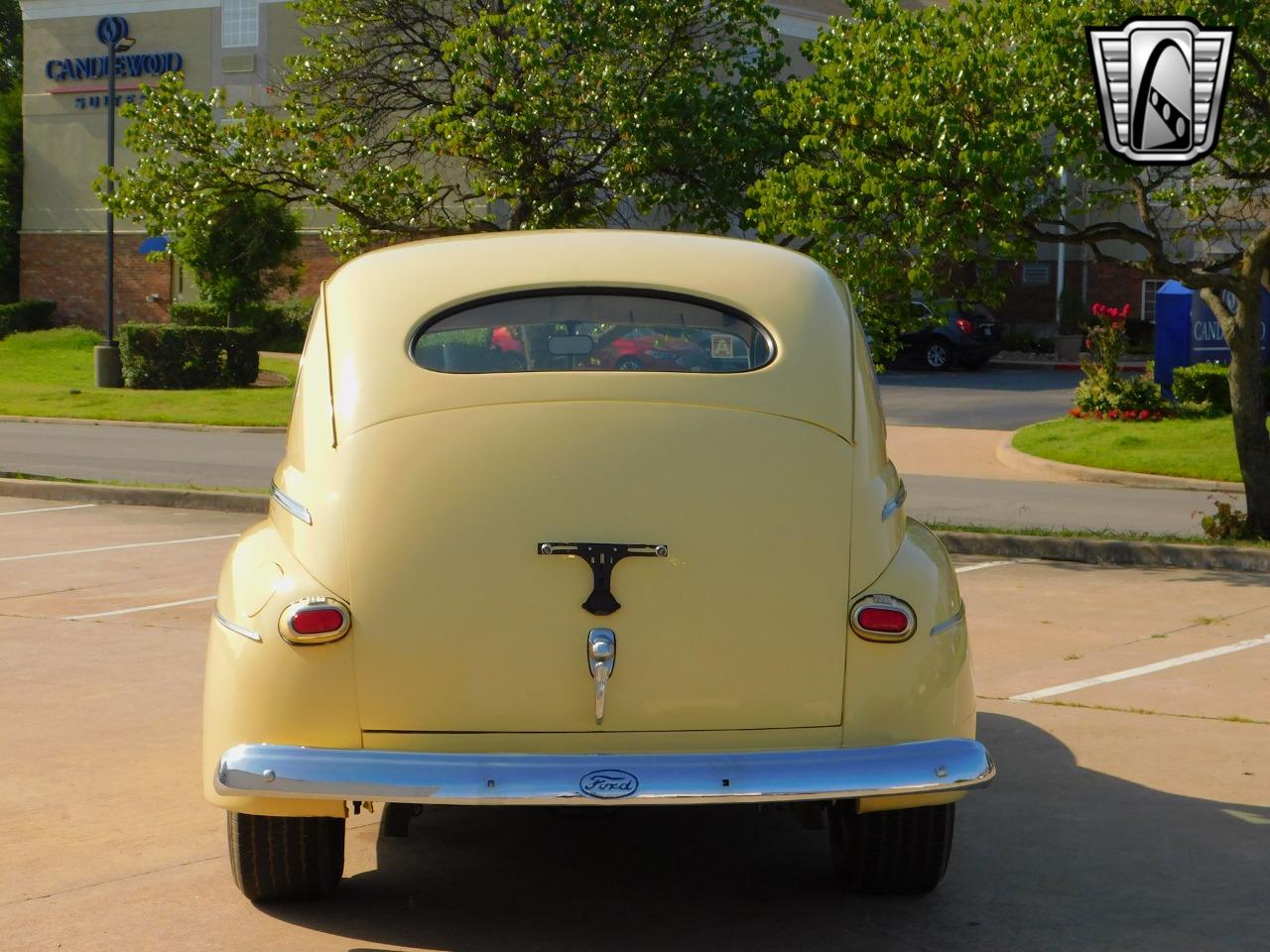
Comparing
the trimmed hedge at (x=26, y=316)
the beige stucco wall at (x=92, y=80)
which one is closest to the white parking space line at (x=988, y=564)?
the beige stucco wall at (x=92, y=80)

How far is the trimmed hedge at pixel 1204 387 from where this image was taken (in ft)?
77.6

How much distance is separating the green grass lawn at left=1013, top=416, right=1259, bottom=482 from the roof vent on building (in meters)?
26.5

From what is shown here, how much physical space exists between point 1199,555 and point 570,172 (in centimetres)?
913

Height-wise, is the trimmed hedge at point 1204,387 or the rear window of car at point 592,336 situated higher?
the rear window of car at point 592,336

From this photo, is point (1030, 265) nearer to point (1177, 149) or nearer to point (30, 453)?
point (30, 453)

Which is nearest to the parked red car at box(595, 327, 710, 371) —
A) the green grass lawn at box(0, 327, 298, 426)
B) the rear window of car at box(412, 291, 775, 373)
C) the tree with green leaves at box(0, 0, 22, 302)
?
the rear window of car at box(412, 291, 775, 373)

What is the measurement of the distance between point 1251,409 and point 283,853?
9770 millimetres

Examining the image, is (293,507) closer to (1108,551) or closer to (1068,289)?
(1108,551)

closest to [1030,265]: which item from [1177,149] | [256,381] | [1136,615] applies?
[256,381]

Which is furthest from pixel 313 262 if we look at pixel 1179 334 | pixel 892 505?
pixel 892 505

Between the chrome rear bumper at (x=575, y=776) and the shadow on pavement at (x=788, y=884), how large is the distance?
0.31 m

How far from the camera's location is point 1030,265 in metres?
47.3

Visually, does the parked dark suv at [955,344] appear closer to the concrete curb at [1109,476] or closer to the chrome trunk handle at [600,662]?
the concrete curb at [1109,476]

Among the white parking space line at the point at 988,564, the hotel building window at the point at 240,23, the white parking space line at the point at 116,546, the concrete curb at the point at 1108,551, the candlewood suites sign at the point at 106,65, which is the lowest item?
the white parking space line at the point at 116,546
